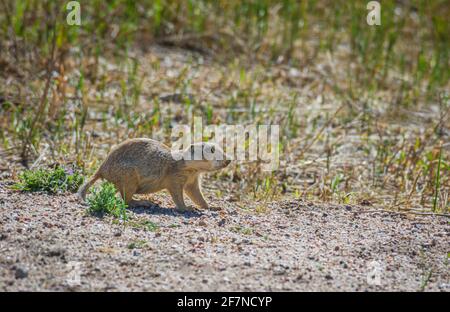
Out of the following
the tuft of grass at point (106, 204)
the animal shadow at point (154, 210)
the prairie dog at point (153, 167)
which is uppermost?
the prairie dog at point (153, 167)

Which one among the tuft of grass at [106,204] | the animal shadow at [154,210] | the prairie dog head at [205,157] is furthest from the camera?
the prairie dog head at [205,157]

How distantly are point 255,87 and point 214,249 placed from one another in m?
5.08

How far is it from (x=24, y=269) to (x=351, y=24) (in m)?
7.89

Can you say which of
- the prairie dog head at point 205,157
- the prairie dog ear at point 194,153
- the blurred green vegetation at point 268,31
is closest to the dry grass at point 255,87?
the blurred green vegetation at point 268,31

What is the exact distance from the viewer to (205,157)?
6.18 metres

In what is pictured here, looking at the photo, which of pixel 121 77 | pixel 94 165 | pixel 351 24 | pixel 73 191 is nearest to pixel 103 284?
pixel 73 191

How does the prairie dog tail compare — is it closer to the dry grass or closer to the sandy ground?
the sandy ground

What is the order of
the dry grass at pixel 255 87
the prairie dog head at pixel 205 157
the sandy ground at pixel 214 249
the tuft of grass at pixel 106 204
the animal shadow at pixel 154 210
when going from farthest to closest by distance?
the dry grass at pixel 255 87, the prairie dog head at pixel 205 157, the animal shadow at pixel 154 210, the tuft of grass at pixel 106 204, the sandy ground at pixel 214 249

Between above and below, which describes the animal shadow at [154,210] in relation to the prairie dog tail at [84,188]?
below

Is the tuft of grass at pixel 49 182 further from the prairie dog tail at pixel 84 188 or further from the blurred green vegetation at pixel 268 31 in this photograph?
the blurred green vegetation at pixel 268 31

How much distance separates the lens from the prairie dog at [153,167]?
6.06 m

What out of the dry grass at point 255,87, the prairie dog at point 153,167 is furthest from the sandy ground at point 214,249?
the dry grass at point 255,87

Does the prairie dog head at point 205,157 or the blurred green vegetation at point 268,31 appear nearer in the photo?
the prairie dog head at point 205,157
